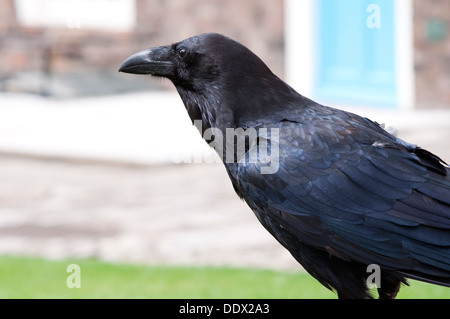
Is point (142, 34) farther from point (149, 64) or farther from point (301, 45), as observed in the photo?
point (149, 64)

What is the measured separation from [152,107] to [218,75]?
34.0ft

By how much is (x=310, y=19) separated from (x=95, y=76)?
4289 millimetres

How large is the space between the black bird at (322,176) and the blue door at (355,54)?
944 cm

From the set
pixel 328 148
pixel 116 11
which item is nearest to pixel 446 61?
pixel 116 11

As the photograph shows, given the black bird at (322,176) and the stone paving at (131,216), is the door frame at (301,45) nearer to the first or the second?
the stone paving at (131,216)

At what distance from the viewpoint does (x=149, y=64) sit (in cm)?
318

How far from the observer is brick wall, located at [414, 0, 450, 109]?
491 inches

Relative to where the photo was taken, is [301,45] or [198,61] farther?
[301,45]

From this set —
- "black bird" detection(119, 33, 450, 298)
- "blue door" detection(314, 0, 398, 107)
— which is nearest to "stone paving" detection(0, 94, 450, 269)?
"blue door" detection(314, 0, 398, 107)

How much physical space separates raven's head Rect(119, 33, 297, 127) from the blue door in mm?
9427

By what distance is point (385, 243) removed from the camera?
114 inches

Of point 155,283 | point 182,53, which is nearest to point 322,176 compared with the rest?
point 182,53

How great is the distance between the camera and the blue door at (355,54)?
494 inches
